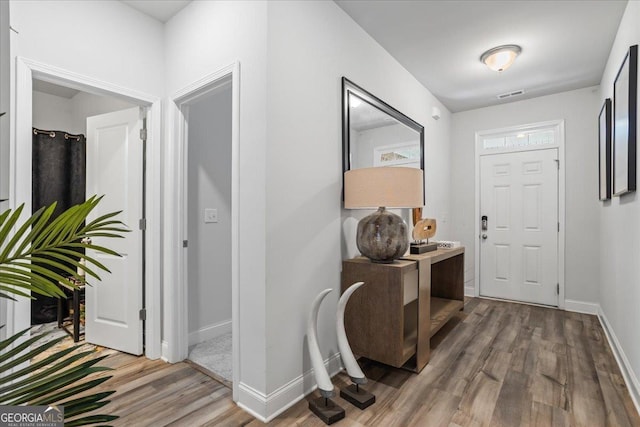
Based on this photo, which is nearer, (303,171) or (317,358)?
(317,358)

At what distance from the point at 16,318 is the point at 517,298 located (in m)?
4.77

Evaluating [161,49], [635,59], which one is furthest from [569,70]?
[161,49]

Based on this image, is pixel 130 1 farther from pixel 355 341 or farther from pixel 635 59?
pixel 635 59

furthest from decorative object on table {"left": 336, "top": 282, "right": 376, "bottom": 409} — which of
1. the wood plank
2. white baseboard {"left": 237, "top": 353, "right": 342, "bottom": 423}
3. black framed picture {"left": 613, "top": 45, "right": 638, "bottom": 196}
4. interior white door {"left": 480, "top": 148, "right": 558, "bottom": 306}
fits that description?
interior white door {"left": 480, "top": 148, "right": 558, "bottom": 306}

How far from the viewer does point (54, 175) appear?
11.5ft

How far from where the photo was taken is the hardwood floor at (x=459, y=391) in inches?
69.2

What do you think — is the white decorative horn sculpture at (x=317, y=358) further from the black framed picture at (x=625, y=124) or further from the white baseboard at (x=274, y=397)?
the black framed picture at (x=625, y=124)

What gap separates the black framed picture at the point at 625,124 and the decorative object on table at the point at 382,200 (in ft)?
4.13

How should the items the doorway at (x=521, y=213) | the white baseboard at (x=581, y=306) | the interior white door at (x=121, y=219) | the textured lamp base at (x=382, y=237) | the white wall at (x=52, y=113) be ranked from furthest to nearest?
1. the doorway at (x=521, y=213)
2. the white wall at (x=52, y=113)
3. the white baseboard at (x=581, y=306)
4. the interior white door at (x=121, y=219)
5. the textured lamp base at (x=382, y=237)

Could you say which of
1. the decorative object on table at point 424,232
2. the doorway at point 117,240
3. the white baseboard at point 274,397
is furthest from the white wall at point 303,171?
the doorway at point 117,240

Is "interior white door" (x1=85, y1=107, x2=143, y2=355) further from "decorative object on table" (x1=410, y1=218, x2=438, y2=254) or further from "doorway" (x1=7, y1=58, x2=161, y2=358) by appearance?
"decorative object on table" (x1=410, y1=218, x2=438, y2=254)

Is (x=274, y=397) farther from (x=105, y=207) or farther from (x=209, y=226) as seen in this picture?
(x=105, y=207)

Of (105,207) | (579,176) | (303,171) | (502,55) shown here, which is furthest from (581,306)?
(105,207)

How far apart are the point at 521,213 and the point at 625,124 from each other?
6.79 feet
